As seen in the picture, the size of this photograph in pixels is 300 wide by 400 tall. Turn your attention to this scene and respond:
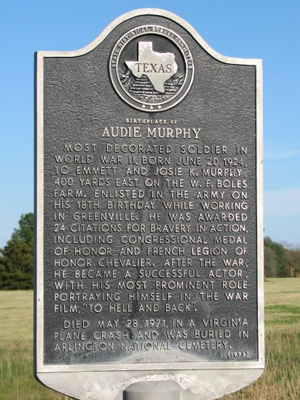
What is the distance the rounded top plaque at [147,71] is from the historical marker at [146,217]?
12 mm

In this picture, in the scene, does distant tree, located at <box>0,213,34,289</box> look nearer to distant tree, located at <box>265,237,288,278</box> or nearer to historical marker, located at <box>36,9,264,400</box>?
distant tree, located at <box>265,237,288,278</box>

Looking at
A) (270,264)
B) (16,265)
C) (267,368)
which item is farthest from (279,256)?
(267,368)

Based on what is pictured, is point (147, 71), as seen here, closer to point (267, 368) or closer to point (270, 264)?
point (267, 368)

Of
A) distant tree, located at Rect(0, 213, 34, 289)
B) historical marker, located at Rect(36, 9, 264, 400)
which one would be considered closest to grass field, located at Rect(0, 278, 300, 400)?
historical marker, located at Rect(36, 9, 264, 400)

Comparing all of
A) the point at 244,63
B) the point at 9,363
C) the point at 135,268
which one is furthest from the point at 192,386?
the point at 9,363

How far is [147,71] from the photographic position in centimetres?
708

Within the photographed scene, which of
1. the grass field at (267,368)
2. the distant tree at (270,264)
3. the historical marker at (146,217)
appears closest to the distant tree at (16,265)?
the distant tree at (270,264)

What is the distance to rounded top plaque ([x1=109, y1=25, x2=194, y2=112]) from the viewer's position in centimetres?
707

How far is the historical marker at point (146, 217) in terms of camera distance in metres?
6.85

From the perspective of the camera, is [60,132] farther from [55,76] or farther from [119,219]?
[119,219]

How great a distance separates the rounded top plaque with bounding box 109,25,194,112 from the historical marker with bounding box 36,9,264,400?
0.01 meters

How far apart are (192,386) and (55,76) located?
3.76m

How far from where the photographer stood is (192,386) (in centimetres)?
698

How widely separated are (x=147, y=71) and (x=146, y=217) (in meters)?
1.64
